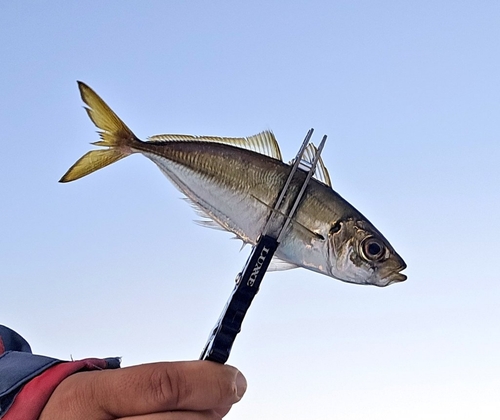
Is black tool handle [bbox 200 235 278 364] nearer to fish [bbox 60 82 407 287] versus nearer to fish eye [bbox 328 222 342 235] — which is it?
fish [bbox 60 82 407 287]

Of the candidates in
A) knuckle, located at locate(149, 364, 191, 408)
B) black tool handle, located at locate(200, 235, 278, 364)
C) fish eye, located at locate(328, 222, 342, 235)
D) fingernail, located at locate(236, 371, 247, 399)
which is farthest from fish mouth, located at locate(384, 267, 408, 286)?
knuckle, located at locate(149, 364, 191, 408)

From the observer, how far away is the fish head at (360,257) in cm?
203

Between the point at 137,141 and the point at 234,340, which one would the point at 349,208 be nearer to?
the point at 234,340

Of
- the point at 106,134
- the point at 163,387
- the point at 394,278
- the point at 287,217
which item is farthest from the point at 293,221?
the point at 106,134

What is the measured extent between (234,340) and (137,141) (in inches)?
39.7

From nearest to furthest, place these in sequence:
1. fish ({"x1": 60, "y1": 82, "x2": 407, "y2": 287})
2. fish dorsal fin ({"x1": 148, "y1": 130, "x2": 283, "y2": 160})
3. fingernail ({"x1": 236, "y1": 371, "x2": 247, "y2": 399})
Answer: fingernail ({"x1": 236, "y1": 371, "x2": 247, "y2": 399})
fish ({"x1": 60, "y1": 82, "x2": 407, "y2": 287})
fish dorsal fin ({"x1": 148, "y1": 130, "x2": 283, "y2": 160})

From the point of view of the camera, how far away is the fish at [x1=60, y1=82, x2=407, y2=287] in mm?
1992

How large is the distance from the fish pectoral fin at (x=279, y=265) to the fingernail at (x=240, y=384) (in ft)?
1.15

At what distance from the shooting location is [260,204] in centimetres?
200

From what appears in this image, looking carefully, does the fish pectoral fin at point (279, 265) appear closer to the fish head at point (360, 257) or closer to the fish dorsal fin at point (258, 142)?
→ the fish head at point (360, 257)

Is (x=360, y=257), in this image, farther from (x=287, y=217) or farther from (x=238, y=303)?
(x=238, y=303)

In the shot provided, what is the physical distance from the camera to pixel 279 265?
6.54 ft

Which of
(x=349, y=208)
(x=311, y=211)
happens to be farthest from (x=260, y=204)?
(x=349, y=208)

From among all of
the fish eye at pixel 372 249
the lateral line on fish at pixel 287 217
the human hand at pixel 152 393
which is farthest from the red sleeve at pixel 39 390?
the fish eye at pixel 372 249
